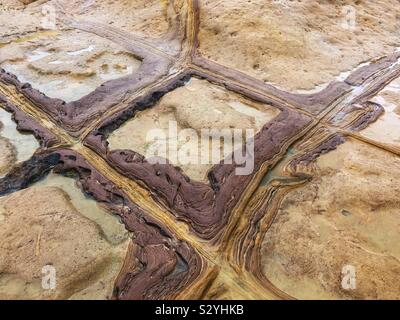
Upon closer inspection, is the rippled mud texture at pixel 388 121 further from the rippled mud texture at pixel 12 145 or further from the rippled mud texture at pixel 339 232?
the rippled mud texture at pixel 12 145

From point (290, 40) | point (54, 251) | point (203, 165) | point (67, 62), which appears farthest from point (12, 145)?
point (290, 40)

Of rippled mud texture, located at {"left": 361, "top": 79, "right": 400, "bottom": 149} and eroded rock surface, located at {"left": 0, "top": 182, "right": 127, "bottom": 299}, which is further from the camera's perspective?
rippled mud texture, located at {"left": 361, "top": 79, "right": 400, "bottom": 149}

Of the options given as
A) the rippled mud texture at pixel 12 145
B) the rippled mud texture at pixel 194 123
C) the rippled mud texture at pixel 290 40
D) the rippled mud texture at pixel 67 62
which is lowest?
the rippled mud texture at pixel 12 145

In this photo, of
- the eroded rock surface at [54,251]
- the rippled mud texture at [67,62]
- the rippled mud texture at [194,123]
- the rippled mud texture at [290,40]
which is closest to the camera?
the eroded rock surface at [54,251]

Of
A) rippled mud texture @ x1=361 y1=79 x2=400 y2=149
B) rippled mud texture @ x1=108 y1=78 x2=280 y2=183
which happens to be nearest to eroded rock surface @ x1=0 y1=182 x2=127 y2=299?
rippled mud texture @ x1=108 y1=78 x2=280 y2=183

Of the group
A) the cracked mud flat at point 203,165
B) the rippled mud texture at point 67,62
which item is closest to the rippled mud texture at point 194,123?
the cracked mud flat at point 203,165

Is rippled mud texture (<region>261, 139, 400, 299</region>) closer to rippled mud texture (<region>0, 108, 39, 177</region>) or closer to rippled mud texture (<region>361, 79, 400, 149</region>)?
rippled mud texture (<region>361, 79, 400, 149</region>)
